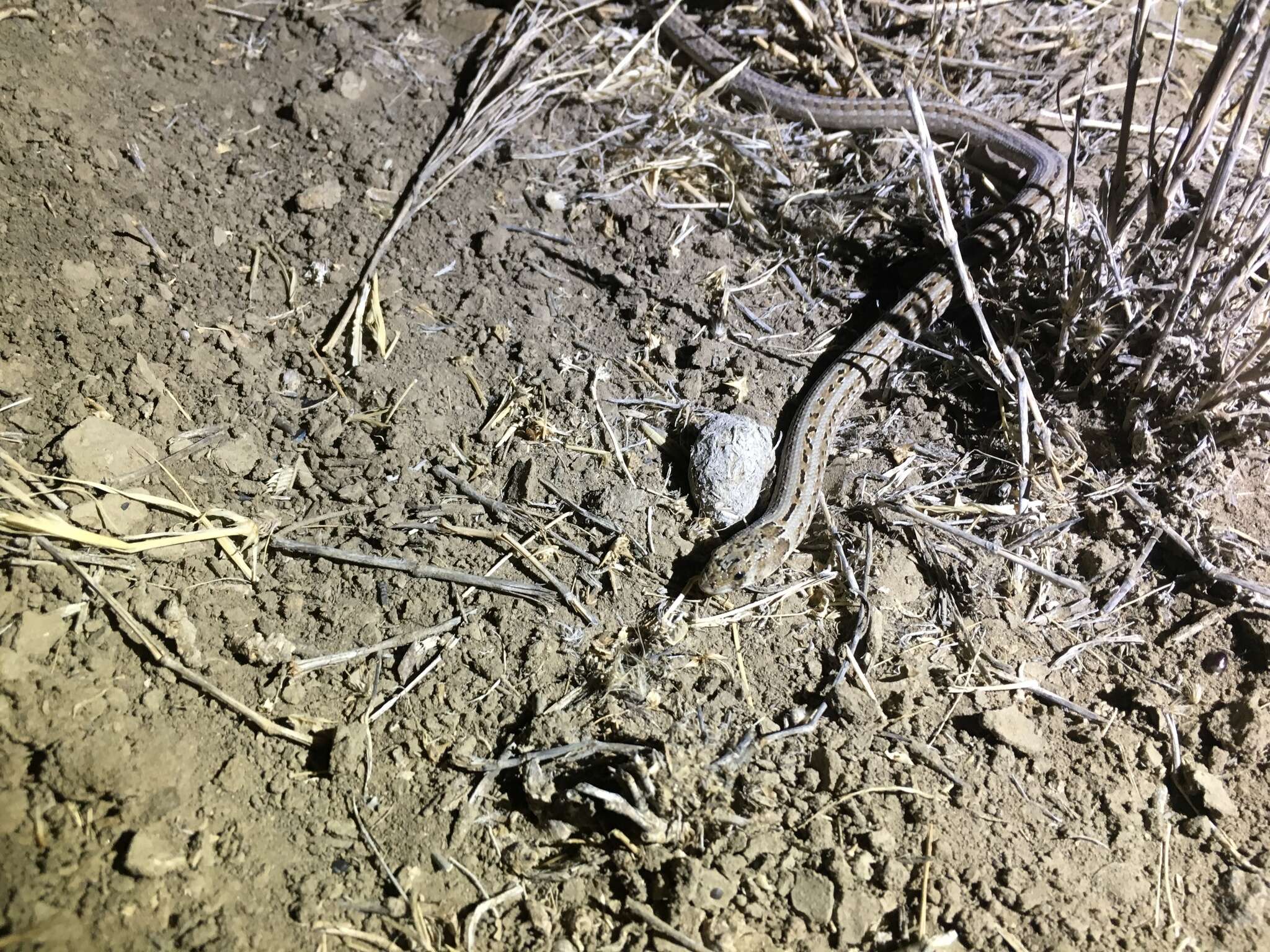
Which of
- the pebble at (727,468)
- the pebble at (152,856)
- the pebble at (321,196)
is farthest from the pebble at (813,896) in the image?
the pebble at (321,196)

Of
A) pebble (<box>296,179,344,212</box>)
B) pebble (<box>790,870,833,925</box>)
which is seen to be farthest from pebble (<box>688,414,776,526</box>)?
pebble (<box>296,179,344,212</box>)

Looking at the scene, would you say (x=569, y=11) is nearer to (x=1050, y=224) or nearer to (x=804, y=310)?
(x=804, y=310)

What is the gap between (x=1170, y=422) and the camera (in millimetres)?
3018

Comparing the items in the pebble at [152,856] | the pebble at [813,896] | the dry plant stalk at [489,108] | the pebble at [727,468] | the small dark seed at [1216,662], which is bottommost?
the small dark seed at [1216,662]

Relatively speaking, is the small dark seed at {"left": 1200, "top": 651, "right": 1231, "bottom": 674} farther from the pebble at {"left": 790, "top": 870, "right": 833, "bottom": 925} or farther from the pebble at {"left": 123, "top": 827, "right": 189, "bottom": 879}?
the pebble at {"left": 123, "top": 827, "right": 189, "bottom": 879}

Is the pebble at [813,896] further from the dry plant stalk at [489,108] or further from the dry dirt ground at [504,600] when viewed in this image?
the dry plant stalk at [489,108]

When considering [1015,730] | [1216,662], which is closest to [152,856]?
[1015,730]

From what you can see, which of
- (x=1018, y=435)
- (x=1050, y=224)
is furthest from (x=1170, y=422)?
(x=1050, y=224)

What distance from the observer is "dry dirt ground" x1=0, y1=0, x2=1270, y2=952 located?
2.25 m

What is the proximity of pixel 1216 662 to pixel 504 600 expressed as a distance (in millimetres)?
2454

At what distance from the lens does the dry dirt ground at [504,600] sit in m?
2.25

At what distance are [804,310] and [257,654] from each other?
264 centimetres

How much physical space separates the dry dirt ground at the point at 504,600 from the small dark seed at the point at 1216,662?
23 mm

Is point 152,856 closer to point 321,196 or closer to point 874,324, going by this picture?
point 321,196
